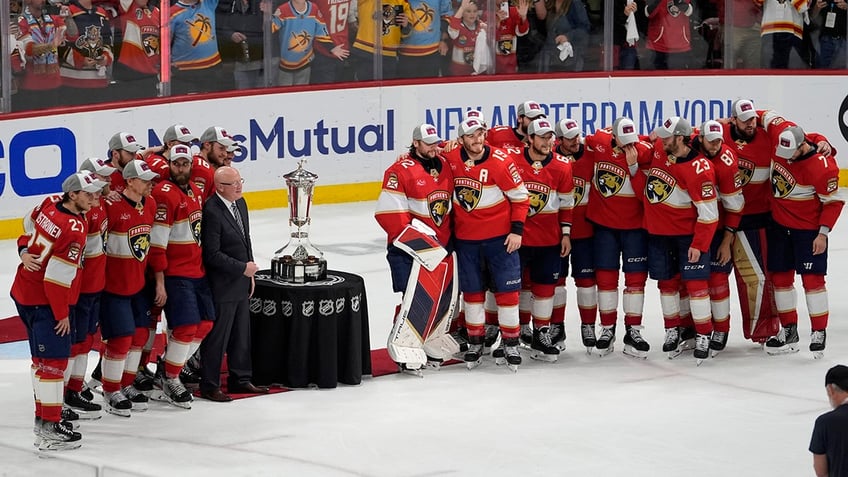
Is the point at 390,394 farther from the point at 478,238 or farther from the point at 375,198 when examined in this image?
the point at 375,198

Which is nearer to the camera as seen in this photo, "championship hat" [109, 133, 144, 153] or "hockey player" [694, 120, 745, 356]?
"championship hat" [109, 133, 144, 153]

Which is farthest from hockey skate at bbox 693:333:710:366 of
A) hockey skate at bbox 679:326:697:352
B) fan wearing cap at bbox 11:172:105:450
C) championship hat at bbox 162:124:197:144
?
fan wearing cap at bbox 11:172:105:450

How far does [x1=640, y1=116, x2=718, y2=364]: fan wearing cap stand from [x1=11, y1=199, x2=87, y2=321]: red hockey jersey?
3682 millimetres

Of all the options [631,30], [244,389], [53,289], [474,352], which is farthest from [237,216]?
[631,30]

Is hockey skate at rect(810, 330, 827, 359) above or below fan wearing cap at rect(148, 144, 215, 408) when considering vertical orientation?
below

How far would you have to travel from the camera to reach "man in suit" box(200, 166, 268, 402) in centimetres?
839

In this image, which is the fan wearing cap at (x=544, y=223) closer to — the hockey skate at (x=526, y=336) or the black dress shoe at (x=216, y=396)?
the hockey skate at (x=526, y=336)

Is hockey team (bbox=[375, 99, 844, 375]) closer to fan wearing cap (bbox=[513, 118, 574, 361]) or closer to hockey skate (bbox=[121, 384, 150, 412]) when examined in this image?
fan wearing cap (bbox=[513, 118, 574, 361])

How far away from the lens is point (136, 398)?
8.36m

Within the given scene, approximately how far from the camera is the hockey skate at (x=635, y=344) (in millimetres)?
9756

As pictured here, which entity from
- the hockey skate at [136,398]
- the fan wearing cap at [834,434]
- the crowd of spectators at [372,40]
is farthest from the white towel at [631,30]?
the fan wearing cap at [834,434]

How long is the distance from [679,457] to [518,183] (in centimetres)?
222

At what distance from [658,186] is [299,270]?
7.41 ft

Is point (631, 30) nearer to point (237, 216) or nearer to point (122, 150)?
point (237, 216)
